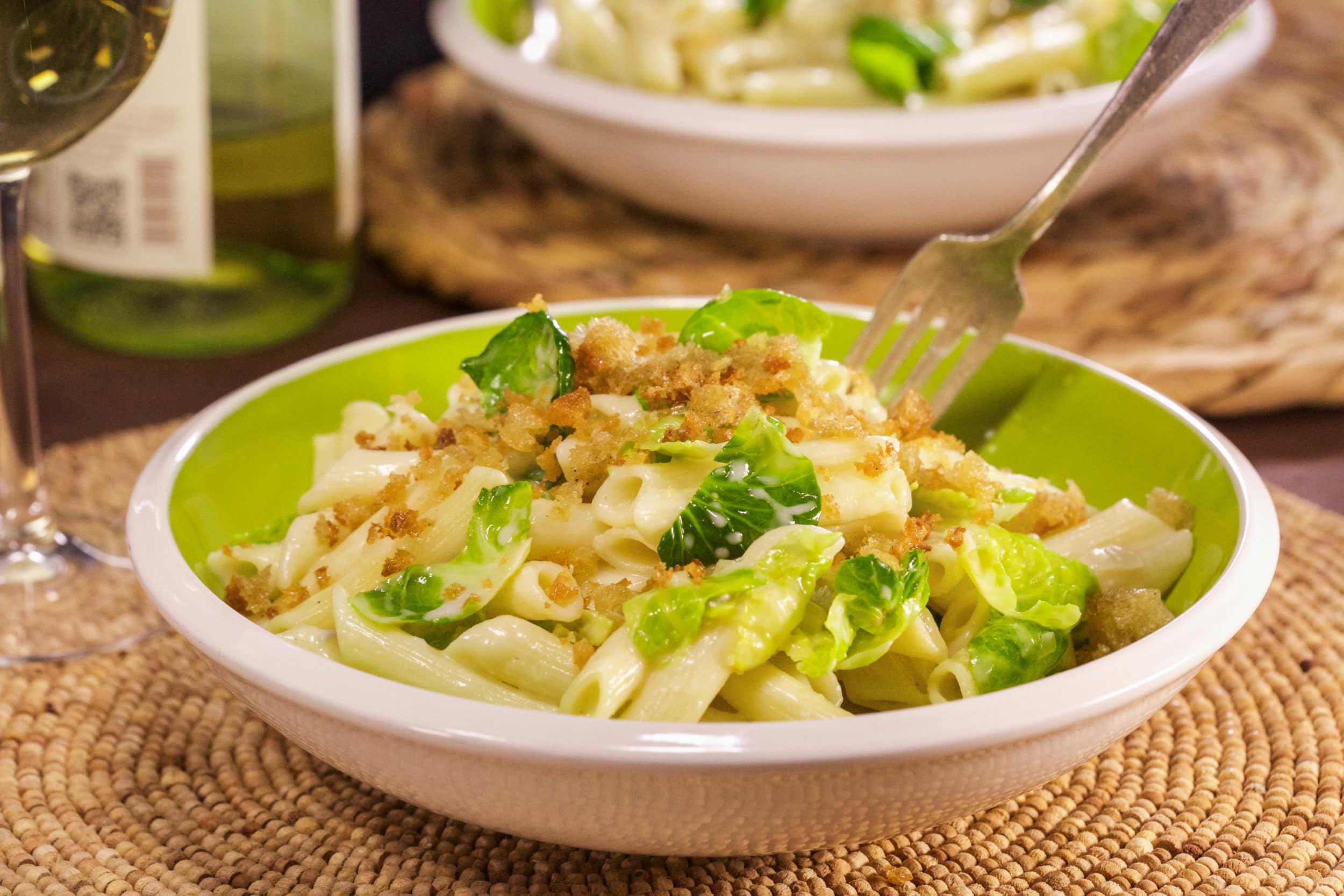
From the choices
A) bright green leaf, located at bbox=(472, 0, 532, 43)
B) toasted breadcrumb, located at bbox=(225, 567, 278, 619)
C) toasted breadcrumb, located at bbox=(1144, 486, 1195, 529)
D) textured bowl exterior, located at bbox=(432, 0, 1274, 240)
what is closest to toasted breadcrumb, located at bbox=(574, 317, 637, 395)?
toasted breadcrumb, located at bbox=(225, 567, 278, 619)

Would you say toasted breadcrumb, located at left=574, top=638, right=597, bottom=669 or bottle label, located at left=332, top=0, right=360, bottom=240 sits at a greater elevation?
toasted breadcrumb, located at left=574, top=638, right=597, bottom=669

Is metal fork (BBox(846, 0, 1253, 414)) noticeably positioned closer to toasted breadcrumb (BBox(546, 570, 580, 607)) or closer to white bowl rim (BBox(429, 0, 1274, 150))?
toasted breadcrumb (BBox(546, 570, 580, 607))

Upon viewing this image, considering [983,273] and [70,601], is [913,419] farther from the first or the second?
[70,601]

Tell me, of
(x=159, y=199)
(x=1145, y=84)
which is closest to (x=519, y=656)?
(x=1145, y=84)

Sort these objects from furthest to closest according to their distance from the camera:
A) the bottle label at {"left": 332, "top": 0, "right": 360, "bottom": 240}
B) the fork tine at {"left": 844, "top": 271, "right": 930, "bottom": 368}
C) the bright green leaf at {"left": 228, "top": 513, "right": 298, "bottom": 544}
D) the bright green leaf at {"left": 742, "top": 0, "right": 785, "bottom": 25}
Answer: the bright green leaf at {"left": 742, "top": 0, "right": 785, "bottom": 25} → the bottle label at {"left": 332, "top": 0, "right": 360, "bottom": 240} → the fork tine at {"left": 844, "top": 271, "right": 930, "bottom": 368} → the bright green leaf at {"left": 228, "top": 513, "right": 298, "bottom": 544}

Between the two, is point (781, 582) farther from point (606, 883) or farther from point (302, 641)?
point (302, 641)

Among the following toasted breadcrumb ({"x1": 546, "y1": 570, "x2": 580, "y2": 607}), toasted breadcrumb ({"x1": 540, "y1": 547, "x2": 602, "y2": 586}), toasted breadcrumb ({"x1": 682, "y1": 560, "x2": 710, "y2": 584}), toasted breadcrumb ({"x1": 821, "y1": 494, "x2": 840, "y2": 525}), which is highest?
toasted breadcrumb ({"x1": 821, "y1": 494, "x2": 840, "y2": 525})
